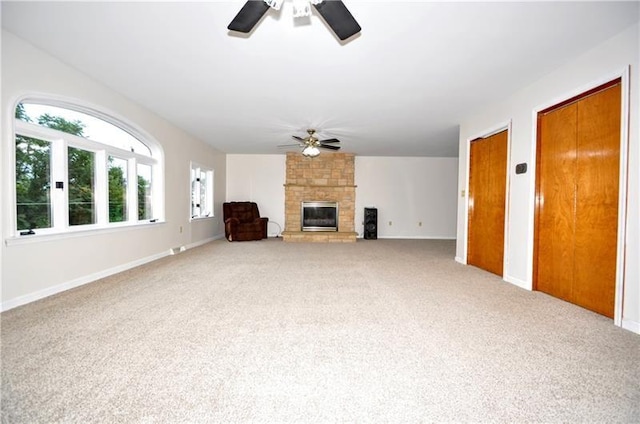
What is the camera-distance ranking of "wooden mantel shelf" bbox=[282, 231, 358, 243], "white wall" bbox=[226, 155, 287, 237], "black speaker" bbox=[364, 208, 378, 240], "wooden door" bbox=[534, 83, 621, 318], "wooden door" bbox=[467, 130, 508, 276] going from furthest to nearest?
"white wall" bbox=[226, 155, 287, 237], "black speaker" bbox=[364, 208, 378, 240], "wooden mantel shelf" bbox=[282, 231, 358, 243], "wooden door" bbox=[467, 130, 508, 276], "wooden door" bbox=[534, 83, 621, 318]

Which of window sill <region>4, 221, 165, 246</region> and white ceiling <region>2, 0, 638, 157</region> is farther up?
white ceiling <region>2, 0, 638, 157</region>

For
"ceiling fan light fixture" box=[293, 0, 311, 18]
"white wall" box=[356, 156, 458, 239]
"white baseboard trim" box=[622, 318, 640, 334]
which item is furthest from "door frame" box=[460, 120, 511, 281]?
"white wall" box=[356, 156, 458, 239]

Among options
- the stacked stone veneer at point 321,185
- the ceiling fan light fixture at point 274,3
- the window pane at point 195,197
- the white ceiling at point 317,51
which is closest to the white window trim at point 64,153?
the white ceiling at point 317,51

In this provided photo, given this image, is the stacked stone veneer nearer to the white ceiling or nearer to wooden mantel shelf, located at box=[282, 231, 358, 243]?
wooden mantel shelf, located at box=[282, 231, 358, 243]

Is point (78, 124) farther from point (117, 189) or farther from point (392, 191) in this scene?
point (392, 191)

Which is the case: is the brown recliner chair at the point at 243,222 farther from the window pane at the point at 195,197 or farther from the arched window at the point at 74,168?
the arched window at the point at 74,168

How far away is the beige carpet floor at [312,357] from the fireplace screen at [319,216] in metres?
4.60

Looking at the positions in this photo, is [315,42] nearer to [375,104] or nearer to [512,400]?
[375,104]

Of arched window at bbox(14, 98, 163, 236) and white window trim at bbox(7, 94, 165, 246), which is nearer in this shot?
white window trim at bbox(7, 94, 165, 246)

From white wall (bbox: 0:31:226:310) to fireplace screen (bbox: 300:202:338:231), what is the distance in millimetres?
3470

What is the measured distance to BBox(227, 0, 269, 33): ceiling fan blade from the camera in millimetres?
1616

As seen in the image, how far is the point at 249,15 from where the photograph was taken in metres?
1.70

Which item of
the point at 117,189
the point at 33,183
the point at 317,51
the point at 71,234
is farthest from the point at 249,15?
the point at 117,189

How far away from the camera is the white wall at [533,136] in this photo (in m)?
2.02
